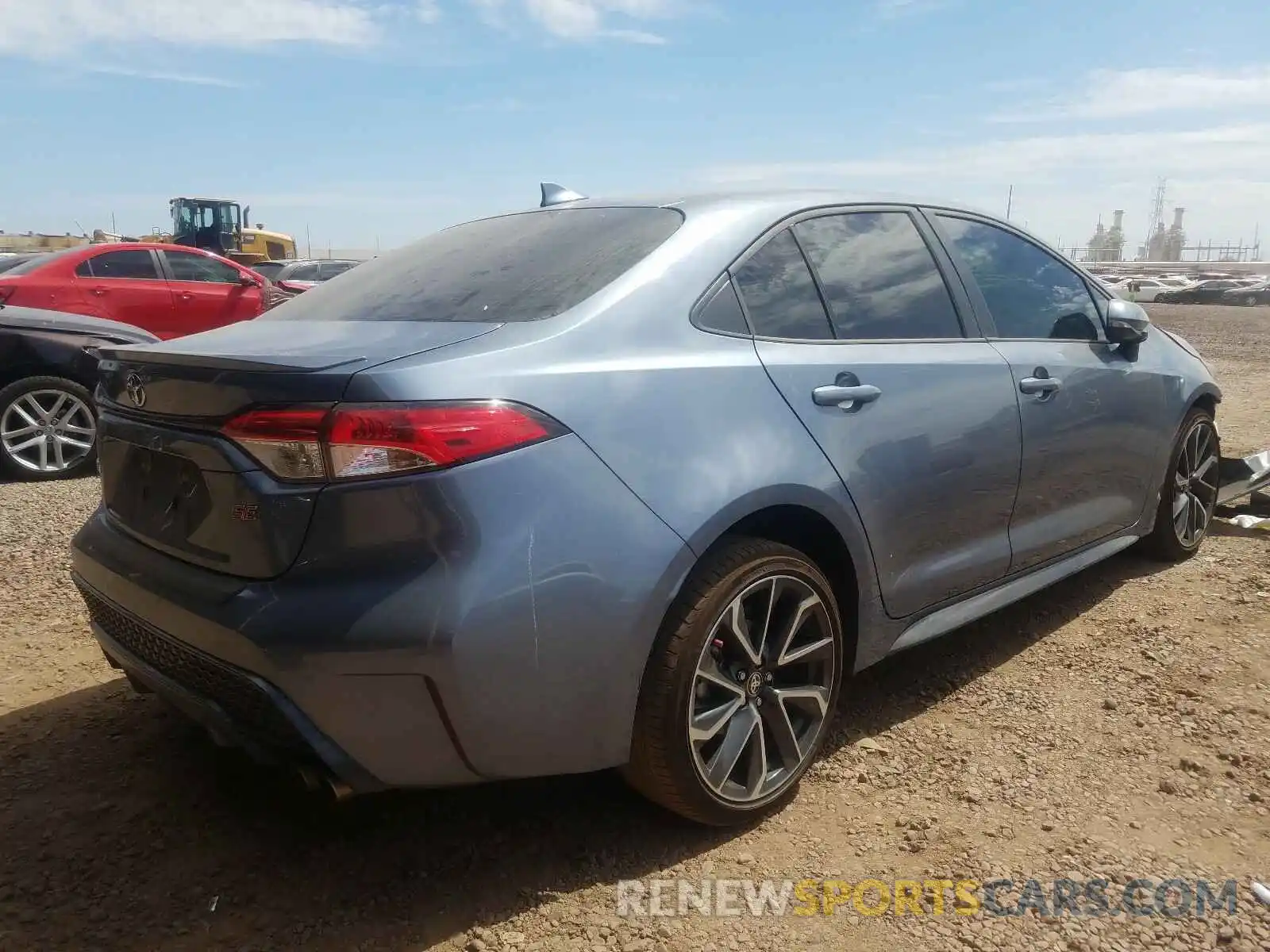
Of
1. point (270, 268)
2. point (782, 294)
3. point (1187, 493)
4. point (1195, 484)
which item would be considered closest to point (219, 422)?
point (782, 294)

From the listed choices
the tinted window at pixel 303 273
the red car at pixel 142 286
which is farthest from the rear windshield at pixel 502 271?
the tinted window at pixel 303 273

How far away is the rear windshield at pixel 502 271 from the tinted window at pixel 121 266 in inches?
313

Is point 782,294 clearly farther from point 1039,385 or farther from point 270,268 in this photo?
point 270,268

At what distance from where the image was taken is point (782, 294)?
2.66 metres

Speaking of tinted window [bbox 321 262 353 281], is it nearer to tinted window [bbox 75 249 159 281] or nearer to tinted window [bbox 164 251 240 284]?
tinted window [bbox 164 251 240 284]

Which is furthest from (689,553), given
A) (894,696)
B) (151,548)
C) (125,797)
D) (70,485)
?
(70,485)

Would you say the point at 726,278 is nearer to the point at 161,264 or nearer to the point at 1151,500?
the point at 1151,500

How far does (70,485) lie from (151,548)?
4647 millimetres

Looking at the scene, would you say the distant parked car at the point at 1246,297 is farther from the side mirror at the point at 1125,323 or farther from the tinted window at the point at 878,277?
the tinted window at the point at 878,277

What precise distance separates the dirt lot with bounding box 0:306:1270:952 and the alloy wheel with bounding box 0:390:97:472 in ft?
10.6

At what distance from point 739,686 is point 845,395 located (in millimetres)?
804

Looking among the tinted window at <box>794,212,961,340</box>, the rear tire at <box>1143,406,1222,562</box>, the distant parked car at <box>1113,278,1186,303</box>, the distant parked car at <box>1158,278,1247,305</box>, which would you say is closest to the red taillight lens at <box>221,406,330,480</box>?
the tinted window at <box>794,212,961,340</box>

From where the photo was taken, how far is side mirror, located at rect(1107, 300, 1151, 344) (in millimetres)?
3812

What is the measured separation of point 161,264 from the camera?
1044 cm
